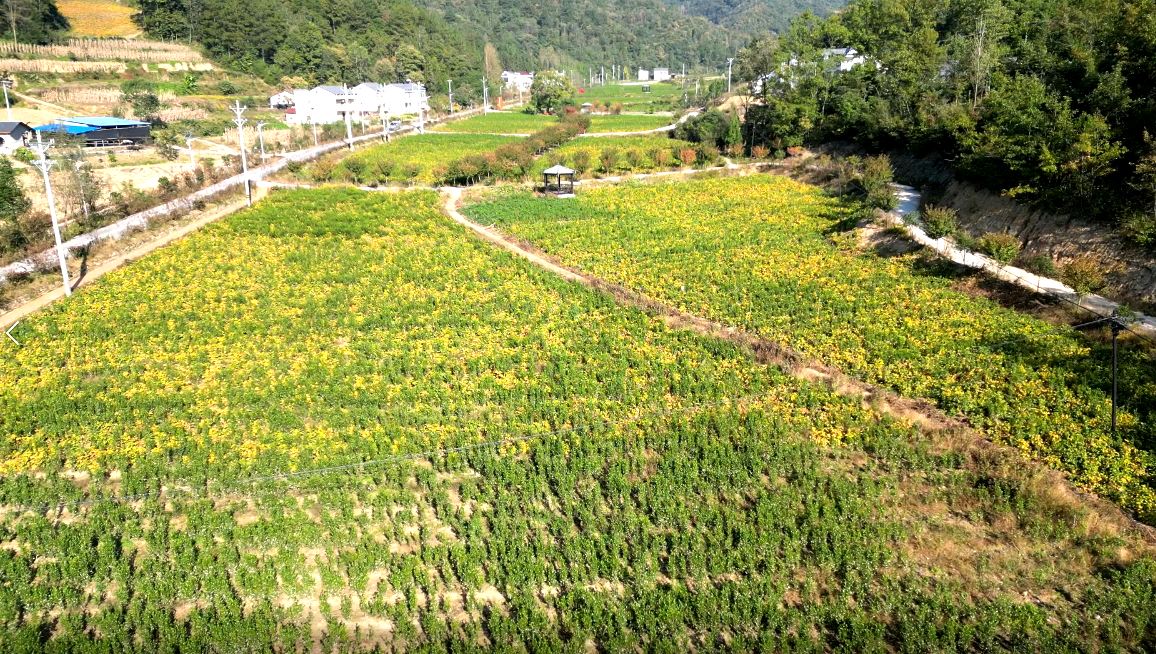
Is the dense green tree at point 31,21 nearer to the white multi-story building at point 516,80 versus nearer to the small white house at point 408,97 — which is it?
the small white house at point 408,97

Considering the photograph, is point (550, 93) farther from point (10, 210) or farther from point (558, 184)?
point (10, 210)

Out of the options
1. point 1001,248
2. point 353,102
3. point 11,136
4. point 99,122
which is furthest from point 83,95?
point 1001,248

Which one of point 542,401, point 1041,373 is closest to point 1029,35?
point 1041,373

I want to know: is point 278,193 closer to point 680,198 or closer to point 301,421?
point 680,198

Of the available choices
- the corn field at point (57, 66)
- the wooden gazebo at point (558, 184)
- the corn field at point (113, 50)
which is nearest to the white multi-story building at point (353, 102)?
the corn field at point (113, 50)

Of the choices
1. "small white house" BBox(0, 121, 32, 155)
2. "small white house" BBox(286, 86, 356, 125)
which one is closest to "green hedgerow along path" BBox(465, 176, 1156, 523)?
"small white house" BBox(0, 121, 32, 155)
